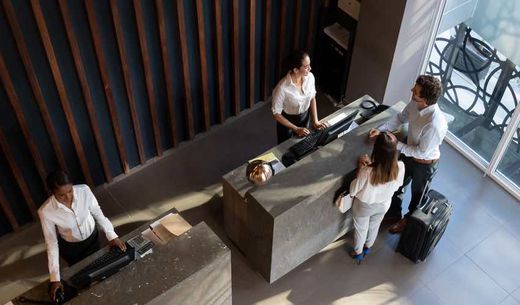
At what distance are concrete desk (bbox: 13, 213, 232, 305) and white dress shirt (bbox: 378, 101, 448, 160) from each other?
1836mm

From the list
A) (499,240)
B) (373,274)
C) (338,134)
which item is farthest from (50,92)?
(499,240)

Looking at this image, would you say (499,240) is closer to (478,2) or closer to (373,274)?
(373,274)

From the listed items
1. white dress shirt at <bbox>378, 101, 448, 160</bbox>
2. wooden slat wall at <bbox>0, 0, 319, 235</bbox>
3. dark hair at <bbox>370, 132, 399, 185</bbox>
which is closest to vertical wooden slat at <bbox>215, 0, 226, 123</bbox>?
wooden slat wall at <bbox>0, 0, 319, 235</bbox>

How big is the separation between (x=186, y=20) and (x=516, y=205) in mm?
3826

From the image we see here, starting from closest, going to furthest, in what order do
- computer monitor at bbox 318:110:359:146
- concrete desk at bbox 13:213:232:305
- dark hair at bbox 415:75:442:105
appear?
concrete desk at bbox 13:213:232:305 → dark hair at bbox 415:75:442:105 → computer monitor at bbox 318:110:359:146

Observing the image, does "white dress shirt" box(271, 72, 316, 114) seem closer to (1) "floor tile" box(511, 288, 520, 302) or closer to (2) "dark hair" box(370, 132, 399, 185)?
(2) "dark hair" box(370, 132, 399, 185)

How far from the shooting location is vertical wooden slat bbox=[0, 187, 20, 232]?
17.5 feet

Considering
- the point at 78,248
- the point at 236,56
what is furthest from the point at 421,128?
the point at 78,248

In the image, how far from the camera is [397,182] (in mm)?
4680

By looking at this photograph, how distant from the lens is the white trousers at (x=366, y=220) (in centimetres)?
495

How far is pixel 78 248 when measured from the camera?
4.60 m

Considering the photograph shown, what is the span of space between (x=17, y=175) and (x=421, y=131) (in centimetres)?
354

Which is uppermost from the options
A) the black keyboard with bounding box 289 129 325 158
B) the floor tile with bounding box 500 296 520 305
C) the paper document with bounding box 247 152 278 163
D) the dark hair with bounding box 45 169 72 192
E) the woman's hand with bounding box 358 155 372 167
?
the dark hair with bounding box 45 169 72 192

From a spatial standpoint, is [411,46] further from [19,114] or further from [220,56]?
[19,114]
